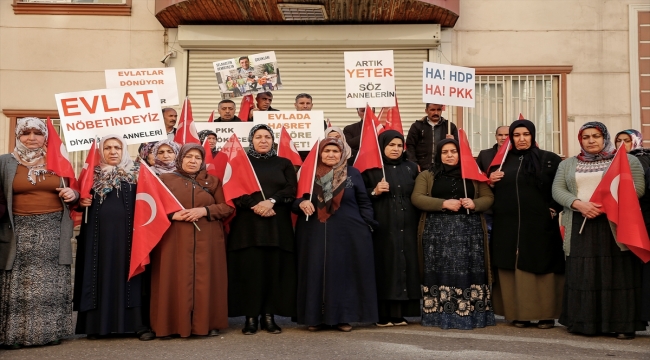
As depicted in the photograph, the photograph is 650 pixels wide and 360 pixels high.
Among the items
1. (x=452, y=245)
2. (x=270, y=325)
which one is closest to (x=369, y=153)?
(x=452, y=245)

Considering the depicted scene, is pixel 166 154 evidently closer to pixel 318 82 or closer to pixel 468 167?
pixel 468 167

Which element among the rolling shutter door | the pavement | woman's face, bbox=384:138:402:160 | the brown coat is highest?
the rolling shutter door

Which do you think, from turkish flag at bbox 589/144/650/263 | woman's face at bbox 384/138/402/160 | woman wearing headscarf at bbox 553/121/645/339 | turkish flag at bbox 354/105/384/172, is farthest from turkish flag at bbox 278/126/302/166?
turkish flag at bbox 589/144/650/263

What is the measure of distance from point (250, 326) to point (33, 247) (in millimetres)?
1978

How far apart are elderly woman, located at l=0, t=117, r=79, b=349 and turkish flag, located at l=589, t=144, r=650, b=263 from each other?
15.1 feet

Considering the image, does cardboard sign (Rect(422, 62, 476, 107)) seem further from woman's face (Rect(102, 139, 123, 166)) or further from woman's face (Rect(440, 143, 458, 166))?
woman's face (Rect(102, 139, 123, 166))

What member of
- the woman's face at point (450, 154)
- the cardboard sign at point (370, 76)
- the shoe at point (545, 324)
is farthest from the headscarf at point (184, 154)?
the shoe at point (545, 324)

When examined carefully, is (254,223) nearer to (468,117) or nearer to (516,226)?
(516,226)

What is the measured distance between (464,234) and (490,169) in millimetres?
1002

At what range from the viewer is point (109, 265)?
694 centimetres

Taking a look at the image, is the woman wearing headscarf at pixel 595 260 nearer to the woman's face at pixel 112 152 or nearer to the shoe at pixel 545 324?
the shoe at pixel 545 324

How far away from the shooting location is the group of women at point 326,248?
6.85 metres

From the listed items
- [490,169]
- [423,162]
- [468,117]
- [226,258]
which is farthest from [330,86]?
[226,258]

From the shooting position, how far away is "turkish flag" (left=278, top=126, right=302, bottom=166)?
27.7 feet
